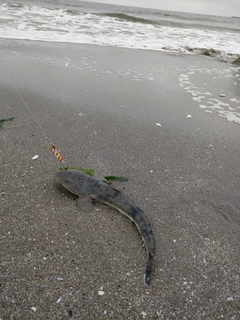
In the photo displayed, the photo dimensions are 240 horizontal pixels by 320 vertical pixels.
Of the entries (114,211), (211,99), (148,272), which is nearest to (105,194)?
(114,211)

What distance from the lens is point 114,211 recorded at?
3139mm

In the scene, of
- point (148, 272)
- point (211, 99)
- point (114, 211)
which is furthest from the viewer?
point (211, 99)

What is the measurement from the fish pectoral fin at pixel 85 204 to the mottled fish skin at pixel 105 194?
55 mm

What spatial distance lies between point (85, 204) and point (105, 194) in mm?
262

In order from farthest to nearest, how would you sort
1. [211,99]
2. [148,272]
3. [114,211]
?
[211,99] → [114,211] → [148,272]

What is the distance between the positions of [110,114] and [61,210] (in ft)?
9.50

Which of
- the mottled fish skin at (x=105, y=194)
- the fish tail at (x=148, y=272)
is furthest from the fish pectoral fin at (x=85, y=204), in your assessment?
the fish tail at (x=148, y=272)

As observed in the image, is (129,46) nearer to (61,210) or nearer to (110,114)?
(110,114)

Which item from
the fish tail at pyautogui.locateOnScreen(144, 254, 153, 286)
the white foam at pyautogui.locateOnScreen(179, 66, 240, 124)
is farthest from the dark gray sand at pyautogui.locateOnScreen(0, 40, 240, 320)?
the white foam at pyautogui.locateOnScreen(179, 66, 240, 124)

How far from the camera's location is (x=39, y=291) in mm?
2223

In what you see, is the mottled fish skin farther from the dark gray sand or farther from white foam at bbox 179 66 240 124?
white foam at bbox 179 66 240 124

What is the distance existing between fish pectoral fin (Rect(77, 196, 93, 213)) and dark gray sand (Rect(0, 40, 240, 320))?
68mm

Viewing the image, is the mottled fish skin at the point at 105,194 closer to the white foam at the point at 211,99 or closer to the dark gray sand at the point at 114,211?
the dark gray sand at the point at 114,211

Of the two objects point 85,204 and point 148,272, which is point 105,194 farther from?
point 148,272
